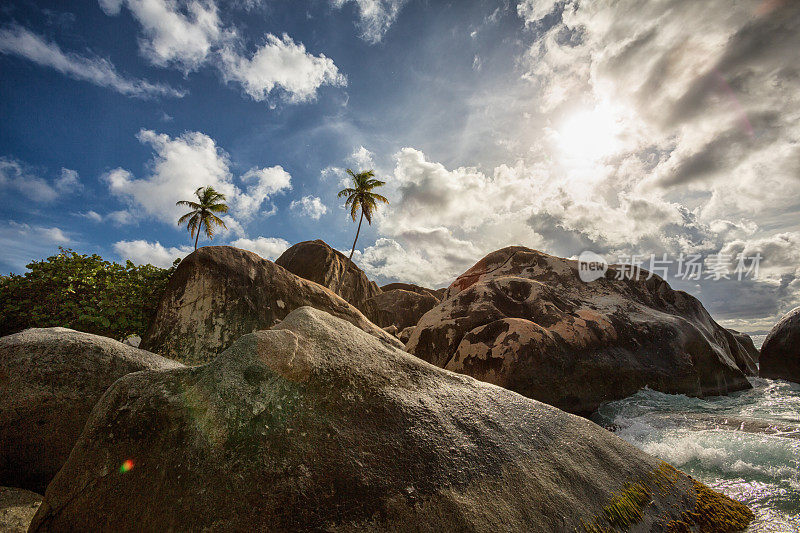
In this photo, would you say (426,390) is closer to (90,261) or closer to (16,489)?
(16,489)

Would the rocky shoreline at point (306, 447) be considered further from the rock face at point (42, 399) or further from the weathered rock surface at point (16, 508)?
the weathered rock surface at point (16, 508)

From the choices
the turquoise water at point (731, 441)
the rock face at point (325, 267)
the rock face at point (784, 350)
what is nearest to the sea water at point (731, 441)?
the turquoise water at point (731, 441)

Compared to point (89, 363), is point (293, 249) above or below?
above

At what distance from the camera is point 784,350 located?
45.8 feet

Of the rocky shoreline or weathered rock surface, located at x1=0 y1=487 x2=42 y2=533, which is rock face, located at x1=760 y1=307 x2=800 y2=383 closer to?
the rocky shoreline

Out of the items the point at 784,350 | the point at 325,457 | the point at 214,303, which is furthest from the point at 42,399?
the point at 784,350

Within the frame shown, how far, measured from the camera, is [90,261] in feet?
27.5

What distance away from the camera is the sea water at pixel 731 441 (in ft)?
12.7

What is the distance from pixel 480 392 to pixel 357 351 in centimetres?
126

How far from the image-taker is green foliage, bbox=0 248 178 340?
752 centimetres

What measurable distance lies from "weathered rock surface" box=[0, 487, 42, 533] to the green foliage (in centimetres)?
613

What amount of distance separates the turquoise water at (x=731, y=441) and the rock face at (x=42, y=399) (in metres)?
6.42

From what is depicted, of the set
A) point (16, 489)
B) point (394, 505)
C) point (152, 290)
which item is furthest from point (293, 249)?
point (394, 505)

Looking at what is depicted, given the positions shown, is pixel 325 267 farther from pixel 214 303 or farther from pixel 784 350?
pixel 784 350
